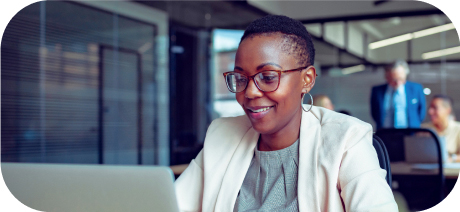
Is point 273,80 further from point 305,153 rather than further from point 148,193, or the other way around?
point 148,193

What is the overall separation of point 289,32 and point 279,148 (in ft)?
1.22

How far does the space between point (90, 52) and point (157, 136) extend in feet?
5.31

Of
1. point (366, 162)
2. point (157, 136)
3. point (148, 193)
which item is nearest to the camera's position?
point (148, 193)

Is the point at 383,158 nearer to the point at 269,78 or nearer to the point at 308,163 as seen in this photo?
the point at 308,163

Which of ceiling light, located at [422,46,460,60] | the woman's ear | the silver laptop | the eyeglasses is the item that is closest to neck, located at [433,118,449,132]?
ceiling light, located at [422,46,460,60]

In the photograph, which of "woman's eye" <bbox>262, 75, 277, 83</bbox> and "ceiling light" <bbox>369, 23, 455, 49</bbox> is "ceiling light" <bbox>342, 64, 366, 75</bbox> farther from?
"woman's eye" <bbox>262, 75, 277, 83</bbox>

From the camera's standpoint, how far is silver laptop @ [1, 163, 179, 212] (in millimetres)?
657

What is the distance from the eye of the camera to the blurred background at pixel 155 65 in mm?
3912

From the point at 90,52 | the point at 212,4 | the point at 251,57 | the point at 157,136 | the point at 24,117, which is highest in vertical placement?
the point at 212,4

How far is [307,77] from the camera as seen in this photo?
1.23 metres

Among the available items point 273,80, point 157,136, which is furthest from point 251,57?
point 157,136

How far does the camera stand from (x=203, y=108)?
6.12m

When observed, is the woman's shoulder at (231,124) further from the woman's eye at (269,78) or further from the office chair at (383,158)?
the office chair at (383,158)

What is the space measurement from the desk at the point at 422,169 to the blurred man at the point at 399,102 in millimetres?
1501
